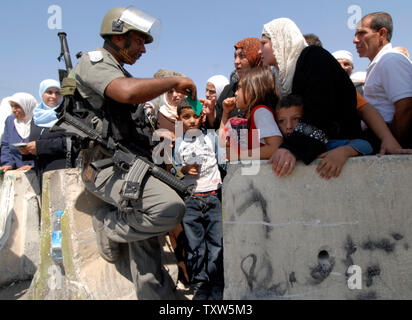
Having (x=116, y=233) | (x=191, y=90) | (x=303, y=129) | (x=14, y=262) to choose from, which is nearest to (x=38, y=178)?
(x=14, y=262)

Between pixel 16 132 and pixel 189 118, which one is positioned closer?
pixel 189 118

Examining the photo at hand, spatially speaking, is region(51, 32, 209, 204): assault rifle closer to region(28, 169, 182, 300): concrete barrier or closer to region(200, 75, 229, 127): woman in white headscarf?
region(28, 169, 182, 300): concrete barrier

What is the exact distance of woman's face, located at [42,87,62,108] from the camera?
4426mm

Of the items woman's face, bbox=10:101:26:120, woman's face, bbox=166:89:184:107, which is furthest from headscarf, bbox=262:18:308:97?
woman's face, bbox=10:101:26:120

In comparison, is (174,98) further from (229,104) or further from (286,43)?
(286,43)

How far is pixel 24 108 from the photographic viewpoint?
15.5 ft

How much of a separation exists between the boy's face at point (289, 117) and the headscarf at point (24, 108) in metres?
3.86

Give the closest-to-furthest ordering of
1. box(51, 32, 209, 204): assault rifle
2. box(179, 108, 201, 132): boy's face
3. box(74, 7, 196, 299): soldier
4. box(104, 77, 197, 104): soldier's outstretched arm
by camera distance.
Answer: box(104, 77, 197, 104): soldier's outstretched arm, box(74, 7, 196, 299): soldier, box(51, 32, 209, 204): assault rifle, box(179, 108, 201, 132): boy's face

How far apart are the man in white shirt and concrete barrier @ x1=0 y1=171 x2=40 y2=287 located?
4.02 m

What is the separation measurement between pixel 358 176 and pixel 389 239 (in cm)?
41

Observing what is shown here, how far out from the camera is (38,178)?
13.2 ft

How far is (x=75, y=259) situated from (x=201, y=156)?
150 cm

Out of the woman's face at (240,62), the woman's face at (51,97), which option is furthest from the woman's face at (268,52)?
the woman's face at (51,97)

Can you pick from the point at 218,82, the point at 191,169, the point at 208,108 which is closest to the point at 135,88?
the point at 191,169
